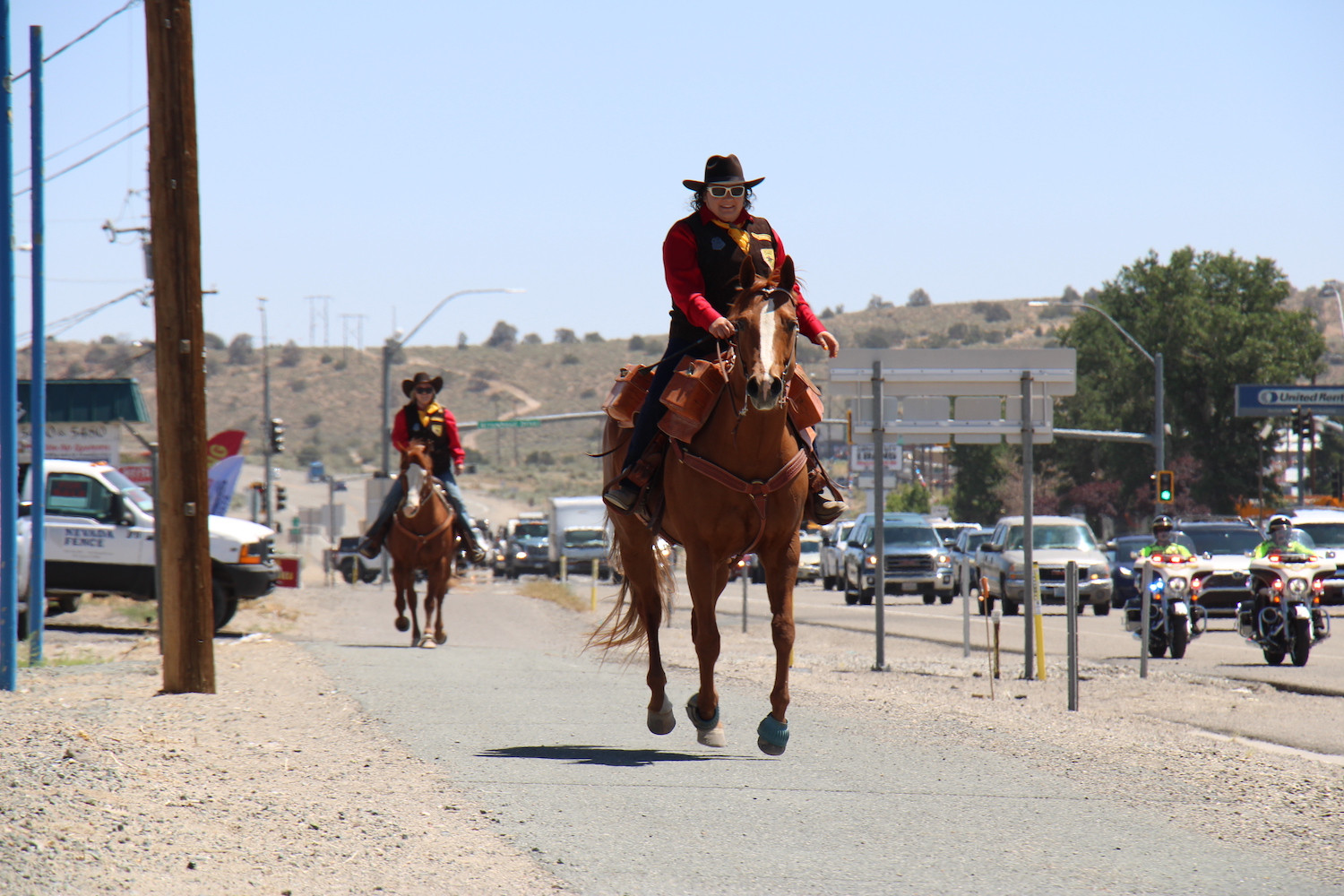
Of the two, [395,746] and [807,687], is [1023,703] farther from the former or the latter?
[395,746]

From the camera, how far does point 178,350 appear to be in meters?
12.0

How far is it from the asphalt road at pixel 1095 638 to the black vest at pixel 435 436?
5808 millimetres

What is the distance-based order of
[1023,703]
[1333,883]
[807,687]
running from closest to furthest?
[1333,883] → [1023,703] → [807,687]

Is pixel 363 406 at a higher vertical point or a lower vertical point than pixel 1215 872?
higher

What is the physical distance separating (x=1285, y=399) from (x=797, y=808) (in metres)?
64.6

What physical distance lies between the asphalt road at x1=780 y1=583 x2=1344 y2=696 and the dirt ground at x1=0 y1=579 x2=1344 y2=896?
3.85ft

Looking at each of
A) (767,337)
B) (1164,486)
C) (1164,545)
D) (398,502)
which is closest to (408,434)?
(398,502)

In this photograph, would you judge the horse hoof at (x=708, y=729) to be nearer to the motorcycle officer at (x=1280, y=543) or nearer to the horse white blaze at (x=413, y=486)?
the horse white blaze at (x=413, y=486)

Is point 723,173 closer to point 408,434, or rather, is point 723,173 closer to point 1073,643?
point 1073,643

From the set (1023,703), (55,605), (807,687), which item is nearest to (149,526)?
(55,605)

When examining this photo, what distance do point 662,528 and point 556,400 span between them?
471 ft

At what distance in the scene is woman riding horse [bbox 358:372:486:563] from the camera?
18375 millimetres

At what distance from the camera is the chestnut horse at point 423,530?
1853 centimetres

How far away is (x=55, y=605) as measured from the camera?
998 inches
